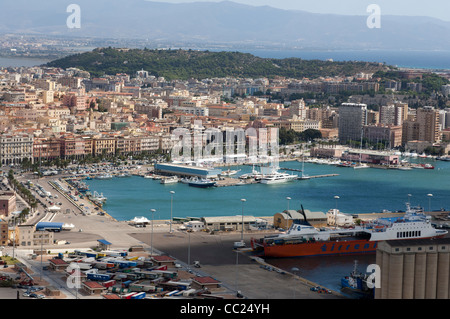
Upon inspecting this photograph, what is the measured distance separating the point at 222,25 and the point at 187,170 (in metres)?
57.0

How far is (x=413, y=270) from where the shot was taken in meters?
7.07

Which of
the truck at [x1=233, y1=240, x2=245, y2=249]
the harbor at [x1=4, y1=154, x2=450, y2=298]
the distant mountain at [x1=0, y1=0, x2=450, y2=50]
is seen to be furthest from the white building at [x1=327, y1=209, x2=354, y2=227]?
the distant mountain at [x1=0, y1=0, x2=450, y2=50]

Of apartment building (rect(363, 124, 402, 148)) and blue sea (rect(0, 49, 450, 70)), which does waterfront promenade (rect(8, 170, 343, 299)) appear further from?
blue sea (rect(0, 49, 450, 70))

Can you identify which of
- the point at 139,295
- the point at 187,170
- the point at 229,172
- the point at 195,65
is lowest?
the point at 229,172

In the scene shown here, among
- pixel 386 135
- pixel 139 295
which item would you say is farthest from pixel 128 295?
pixel 386 135

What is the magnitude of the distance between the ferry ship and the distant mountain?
48.4 meters

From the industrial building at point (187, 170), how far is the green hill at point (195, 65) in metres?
22.0

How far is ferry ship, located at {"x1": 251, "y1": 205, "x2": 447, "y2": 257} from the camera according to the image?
1039 centimetres

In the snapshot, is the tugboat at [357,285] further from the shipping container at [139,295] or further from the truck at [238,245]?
the truck at [238,245]

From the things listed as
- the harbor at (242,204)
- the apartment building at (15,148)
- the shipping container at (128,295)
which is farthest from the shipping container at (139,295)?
the apartment building at (15,148)

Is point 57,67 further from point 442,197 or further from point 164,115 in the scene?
point 442,197

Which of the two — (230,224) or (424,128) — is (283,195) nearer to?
(230,224)
